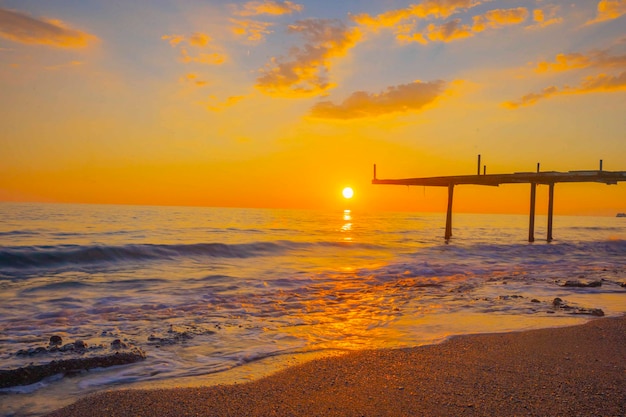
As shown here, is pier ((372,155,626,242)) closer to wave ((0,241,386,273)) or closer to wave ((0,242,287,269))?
wave ((0,241,386,273))

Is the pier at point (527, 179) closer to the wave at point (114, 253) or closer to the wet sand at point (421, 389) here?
the wave at point (114, 253)

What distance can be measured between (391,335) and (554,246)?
91.8 ft

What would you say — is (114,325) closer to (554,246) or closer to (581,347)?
(581,347)

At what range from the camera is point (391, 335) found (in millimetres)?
6758

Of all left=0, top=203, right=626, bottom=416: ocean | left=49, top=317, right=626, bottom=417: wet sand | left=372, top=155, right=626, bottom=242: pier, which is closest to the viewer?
left=49, top=317, right=626, bottom=417: wet sand

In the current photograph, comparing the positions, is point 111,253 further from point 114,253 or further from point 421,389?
point 421,389

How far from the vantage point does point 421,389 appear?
433cm

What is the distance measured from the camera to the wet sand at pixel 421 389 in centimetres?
386

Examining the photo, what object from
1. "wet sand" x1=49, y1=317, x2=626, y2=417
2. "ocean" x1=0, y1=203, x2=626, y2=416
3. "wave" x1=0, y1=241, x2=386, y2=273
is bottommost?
"wave" x1=0, y1=241, x2=386, y2=273

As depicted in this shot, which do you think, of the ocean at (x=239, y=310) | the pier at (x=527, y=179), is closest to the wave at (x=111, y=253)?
the ocean at (x=239, y=310)

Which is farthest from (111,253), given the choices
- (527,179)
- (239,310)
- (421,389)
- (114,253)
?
(527,179)

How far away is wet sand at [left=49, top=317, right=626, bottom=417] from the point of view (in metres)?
3.86

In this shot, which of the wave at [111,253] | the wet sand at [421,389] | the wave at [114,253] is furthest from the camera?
the wave at [111,253]

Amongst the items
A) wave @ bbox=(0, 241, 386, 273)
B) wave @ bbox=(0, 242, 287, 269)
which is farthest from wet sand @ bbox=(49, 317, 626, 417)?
wave @ bbox=(0, 242, 287, 269)
